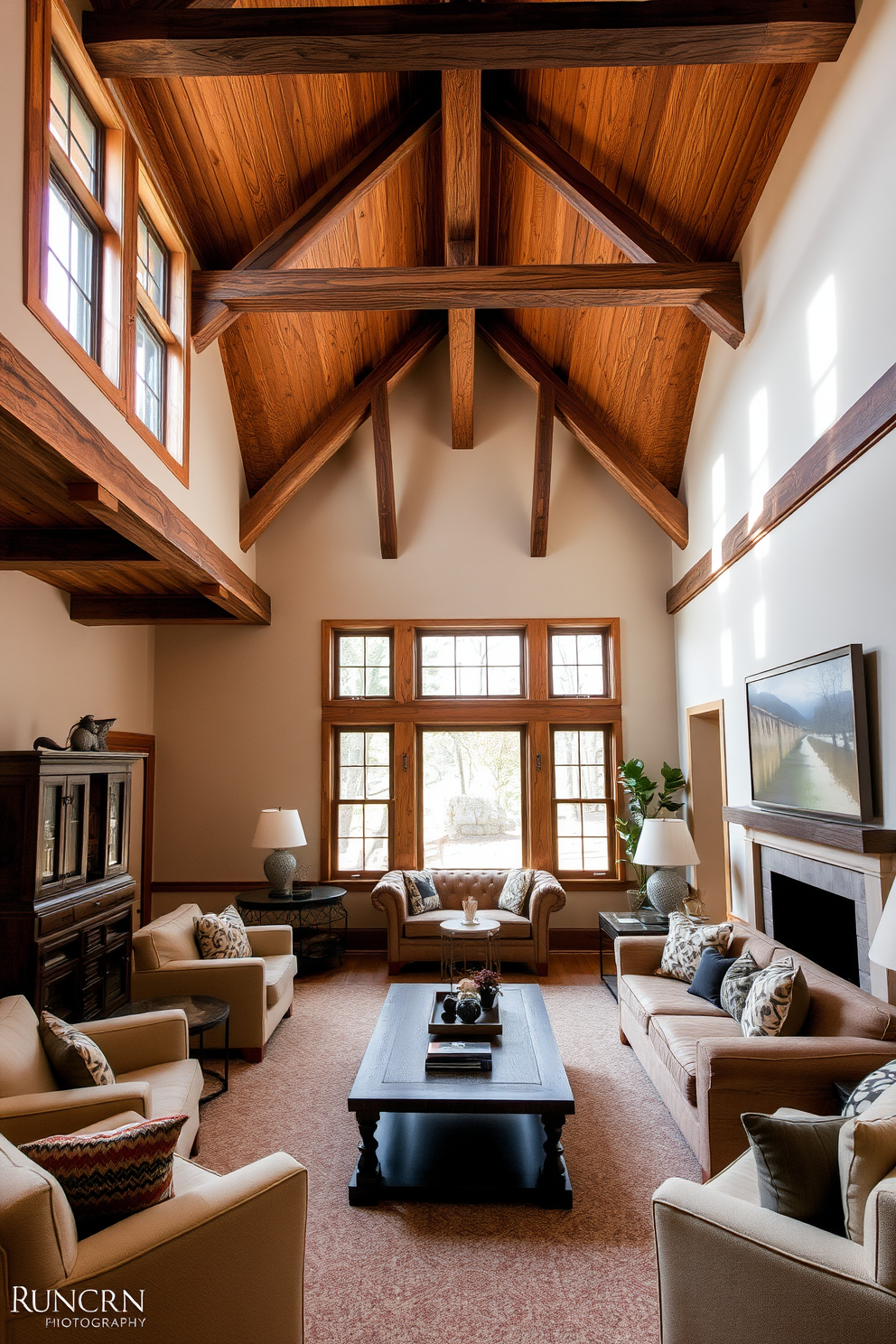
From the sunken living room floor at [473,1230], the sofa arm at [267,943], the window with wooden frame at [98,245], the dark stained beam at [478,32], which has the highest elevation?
the dark stained beam at [478,32]

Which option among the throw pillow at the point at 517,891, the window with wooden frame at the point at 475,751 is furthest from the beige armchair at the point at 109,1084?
the window with wooden frame at the point at 475,751

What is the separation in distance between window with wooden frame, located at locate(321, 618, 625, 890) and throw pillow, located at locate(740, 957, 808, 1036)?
3.84m

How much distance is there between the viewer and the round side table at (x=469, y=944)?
5762 mm

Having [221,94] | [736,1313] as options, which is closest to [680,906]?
[736,1313]

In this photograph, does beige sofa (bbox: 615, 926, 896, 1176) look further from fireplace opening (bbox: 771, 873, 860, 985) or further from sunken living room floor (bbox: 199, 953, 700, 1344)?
fireplace opening (bbox: 771, 873, 860, 985)

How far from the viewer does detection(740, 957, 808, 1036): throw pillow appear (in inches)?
127

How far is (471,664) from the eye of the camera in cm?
751

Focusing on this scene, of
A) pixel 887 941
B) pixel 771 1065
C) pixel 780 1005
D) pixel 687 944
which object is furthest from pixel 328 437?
pixel 887 941

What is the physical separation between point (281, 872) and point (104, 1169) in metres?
4.44

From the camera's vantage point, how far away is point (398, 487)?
Answer: 743 centimetres

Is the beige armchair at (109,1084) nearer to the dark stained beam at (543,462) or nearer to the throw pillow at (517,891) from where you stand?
the throw pillow at (517,891)

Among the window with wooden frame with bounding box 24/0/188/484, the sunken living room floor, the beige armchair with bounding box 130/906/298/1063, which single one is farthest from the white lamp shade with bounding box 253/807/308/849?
the window with wooden frame with bounding box 24/0/188/484

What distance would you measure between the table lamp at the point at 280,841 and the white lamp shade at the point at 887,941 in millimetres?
4509

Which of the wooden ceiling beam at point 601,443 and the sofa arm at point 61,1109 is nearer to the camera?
the sofa arm at point 61,1109
